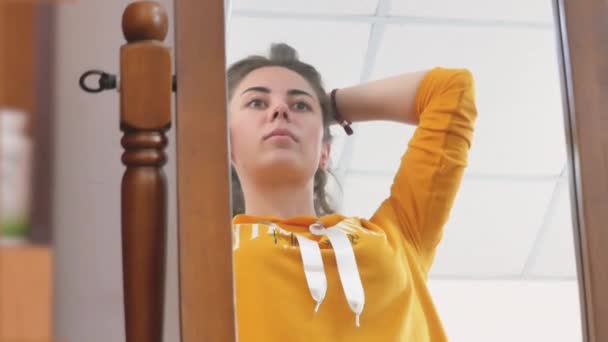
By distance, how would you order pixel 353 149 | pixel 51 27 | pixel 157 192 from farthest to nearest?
1. pixel 353 149
2. pixel 157 192
3. pixel 51 27

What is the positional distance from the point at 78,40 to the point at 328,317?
38 centimetres

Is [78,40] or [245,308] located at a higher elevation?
[78,40]

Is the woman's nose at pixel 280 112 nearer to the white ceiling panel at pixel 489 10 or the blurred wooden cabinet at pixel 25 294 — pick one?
the white ceiling panel at pixel 489 10

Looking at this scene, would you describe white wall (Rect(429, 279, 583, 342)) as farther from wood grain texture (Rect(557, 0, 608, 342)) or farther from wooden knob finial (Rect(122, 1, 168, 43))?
wooden knob finial (Rect(122, 1, 168, 43))

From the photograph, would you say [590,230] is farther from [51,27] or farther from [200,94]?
[51,27]

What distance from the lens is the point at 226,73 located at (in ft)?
2.78

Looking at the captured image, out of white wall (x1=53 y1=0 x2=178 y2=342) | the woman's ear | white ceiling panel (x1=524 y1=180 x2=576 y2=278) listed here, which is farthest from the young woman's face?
white ceiling panel (x1=524 y1=180 x2=576 y2=278)

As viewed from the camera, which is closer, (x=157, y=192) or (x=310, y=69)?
(x=157, y=192)

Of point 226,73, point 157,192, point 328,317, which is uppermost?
point 226,73

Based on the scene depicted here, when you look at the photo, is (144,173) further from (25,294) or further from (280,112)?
(25,294)

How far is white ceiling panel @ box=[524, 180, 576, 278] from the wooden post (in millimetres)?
377

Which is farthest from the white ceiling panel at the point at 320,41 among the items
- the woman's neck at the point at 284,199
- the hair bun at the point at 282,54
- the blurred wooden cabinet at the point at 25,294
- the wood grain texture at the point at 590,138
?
the blurred wooden cabinet at the point at 25,294

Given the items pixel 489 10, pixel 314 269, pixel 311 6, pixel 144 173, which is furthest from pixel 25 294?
pixel 489 10

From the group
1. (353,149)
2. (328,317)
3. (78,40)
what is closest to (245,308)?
(328,317)
